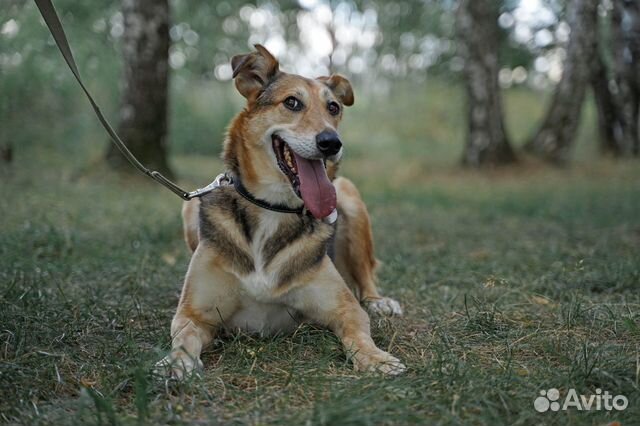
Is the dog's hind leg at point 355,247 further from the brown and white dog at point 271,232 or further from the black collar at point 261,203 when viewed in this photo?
the black collar at point 261,203

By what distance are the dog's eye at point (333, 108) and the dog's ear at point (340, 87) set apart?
299 millimetres

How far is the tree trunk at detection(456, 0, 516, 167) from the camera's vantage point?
1307cm

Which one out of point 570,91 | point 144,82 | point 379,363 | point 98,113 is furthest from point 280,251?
point 570,91

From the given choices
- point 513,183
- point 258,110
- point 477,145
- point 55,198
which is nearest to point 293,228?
point 258,110

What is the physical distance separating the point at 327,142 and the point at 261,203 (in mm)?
510

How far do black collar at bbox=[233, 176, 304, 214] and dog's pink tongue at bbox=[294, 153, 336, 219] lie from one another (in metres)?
0.19

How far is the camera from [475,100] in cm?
1328

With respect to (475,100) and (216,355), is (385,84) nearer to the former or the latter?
(475,100)

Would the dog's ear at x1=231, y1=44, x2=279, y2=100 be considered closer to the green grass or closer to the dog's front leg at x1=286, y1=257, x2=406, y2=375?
the dog's front leg at x1=286, y1=257, x2=406, y2=375

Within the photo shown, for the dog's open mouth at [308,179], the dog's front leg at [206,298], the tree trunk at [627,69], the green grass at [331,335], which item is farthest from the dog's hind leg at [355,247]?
the tree trunk at [627,69]

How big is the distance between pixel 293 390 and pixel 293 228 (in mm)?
1079

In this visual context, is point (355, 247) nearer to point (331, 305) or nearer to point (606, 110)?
point (331, 305)

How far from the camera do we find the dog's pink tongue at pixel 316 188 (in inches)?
135

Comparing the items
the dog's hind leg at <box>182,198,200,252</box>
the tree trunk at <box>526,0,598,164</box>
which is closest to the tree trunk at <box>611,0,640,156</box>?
the tree trunk at <box>526,0,598,164</box>
